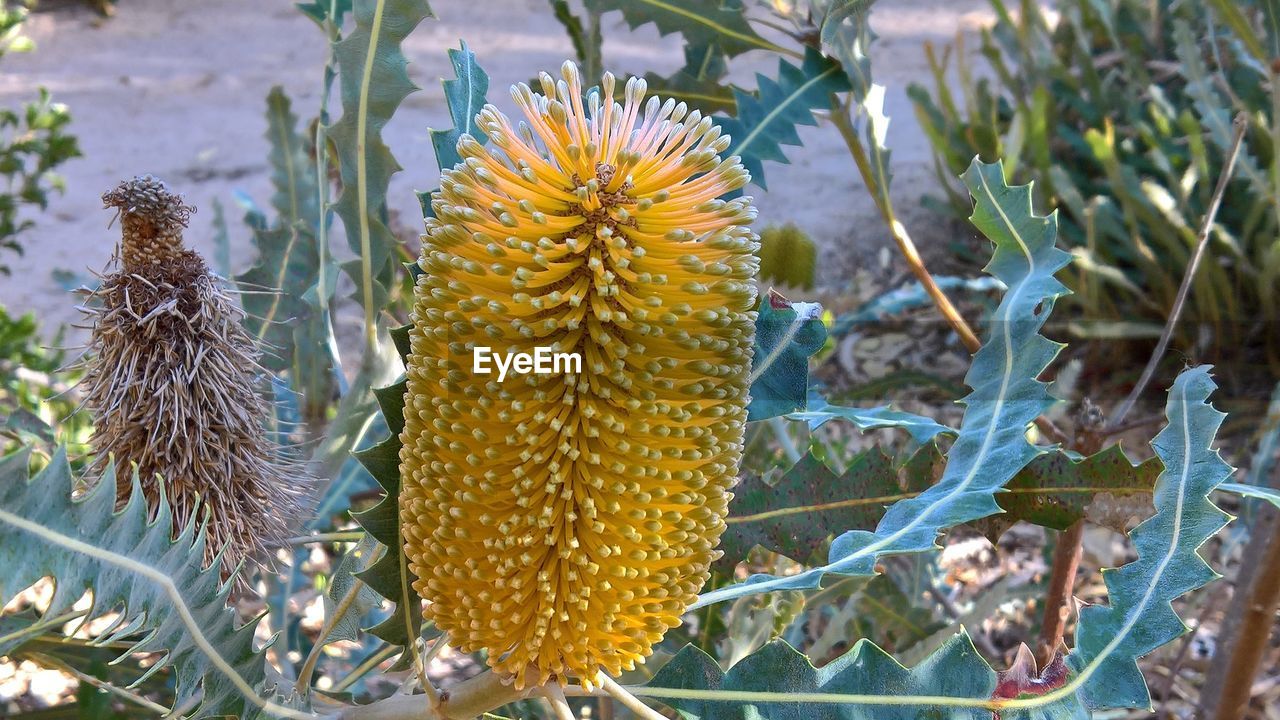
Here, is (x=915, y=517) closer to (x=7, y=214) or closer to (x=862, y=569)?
(x=862, y=569)

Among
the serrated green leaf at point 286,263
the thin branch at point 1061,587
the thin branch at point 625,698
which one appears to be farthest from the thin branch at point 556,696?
the thin branch at point 1061,587

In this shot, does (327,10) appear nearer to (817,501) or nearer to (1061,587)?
(817,501)

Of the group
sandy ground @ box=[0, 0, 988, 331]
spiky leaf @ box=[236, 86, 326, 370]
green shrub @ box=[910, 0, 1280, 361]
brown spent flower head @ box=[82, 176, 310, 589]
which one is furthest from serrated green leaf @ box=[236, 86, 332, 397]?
green shrub @ box=[910, 0, 1280, 361]

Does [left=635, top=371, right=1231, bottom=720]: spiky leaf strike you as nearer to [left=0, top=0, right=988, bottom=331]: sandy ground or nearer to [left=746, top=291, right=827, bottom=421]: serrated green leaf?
[left=746, top=291, right=827, bottom=421]: serrated green leaf

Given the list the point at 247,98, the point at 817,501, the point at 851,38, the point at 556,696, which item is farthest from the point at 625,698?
the point at 247,98

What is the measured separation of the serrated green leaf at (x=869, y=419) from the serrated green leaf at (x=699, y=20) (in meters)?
0.40

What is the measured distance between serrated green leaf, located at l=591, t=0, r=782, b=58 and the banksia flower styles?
0.49 meters

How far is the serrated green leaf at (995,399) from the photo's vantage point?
2.37 feet

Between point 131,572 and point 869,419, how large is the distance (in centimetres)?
54

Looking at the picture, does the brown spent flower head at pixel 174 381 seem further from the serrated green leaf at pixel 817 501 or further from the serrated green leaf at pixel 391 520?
the serrated green leaf at pixel 817 501

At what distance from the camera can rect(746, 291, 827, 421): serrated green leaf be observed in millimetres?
751

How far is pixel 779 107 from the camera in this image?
1032 millimetres

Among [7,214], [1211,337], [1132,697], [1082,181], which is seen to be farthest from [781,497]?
[1082,181]
